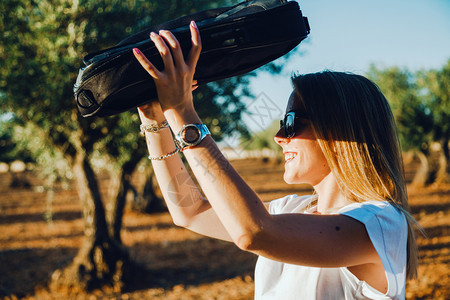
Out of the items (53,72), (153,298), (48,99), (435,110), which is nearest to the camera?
(53,72)

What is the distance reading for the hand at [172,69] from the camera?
1146mm

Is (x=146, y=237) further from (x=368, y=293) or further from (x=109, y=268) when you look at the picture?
(x=368, y=293)

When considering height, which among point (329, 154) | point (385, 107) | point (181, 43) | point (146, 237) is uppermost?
point (181, 43)

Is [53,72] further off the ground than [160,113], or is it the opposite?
[53,72]

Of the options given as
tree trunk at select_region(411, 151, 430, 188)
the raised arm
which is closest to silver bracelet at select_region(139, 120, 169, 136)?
the raised arm

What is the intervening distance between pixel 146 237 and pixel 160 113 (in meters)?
12.8

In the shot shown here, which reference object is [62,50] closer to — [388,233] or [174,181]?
[174,181]

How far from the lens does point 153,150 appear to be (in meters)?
1.78

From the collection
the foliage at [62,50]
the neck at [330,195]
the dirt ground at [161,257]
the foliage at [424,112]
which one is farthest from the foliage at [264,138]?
the foliage at [424,112]

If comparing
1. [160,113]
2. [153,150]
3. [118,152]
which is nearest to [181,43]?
[160,113]

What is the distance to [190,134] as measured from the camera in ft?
3.87

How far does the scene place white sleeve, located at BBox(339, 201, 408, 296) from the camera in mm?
1275

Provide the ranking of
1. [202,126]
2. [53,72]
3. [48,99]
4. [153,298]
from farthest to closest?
1. [153,298]
2. [48,99]
3. [53,72]
4. [202,126]

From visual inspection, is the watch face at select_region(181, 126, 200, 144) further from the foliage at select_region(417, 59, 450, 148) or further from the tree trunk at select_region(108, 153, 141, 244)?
the foliage at select_region(417, 59, 450, 148)
